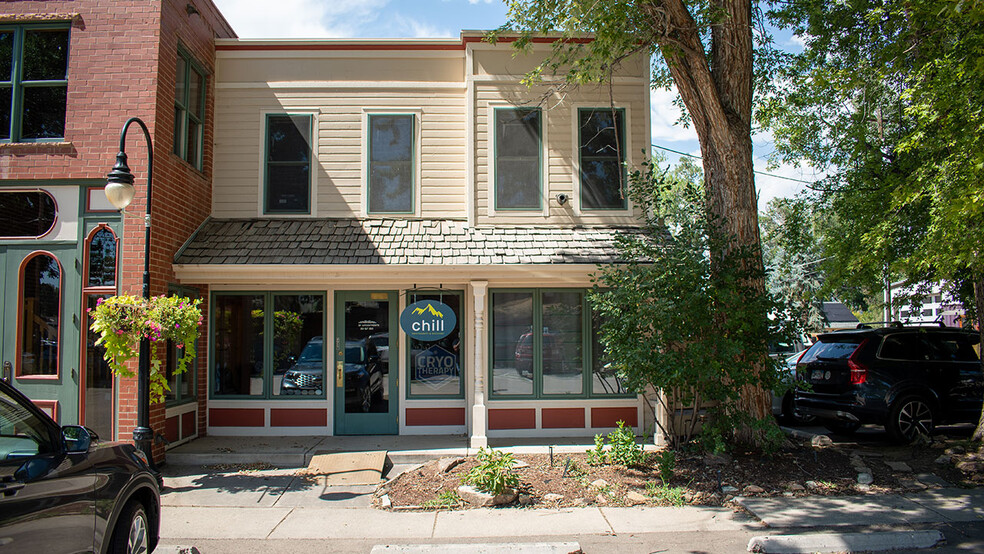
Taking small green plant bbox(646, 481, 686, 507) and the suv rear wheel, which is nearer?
small green plant bbox(646, 481, 686, 507)

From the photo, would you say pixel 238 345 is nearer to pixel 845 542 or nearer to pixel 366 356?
pixel 366 356

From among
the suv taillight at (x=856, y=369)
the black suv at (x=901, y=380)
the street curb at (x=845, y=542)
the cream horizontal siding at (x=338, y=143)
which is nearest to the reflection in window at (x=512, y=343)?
the cream horizontal siding at (x=338, y=143)

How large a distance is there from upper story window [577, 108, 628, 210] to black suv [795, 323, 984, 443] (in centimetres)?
400

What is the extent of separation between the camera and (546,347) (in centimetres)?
985

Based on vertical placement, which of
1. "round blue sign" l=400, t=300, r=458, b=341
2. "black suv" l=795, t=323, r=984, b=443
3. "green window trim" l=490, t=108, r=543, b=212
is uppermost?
"green window trim" l=490, t=108, r=543, b=212

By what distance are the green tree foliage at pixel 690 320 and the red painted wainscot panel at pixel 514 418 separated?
7.67 feet

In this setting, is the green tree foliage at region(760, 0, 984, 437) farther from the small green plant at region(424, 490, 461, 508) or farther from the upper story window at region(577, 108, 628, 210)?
the small green plant at region(424, 490, 461, 508)

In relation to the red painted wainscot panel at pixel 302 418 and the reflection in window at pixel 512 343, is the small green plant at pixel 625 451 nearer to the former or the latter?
the reflection in window at pixel 512 343

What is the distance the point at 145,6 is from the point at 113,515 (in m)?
7.34

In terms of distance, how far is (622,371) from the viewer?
7.74m

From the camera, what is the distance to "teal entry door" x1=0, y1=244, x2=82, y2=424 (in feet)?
26.5

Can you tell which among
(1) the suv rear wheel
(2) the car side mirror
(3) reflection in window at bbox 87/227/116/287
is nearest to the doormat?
(3) reflection in window at bbox 87/227/116/287

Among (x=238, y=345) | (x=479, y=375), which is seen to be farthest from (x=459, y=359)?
(x=238, y=345)

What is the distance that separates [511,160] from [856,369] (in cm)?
636
